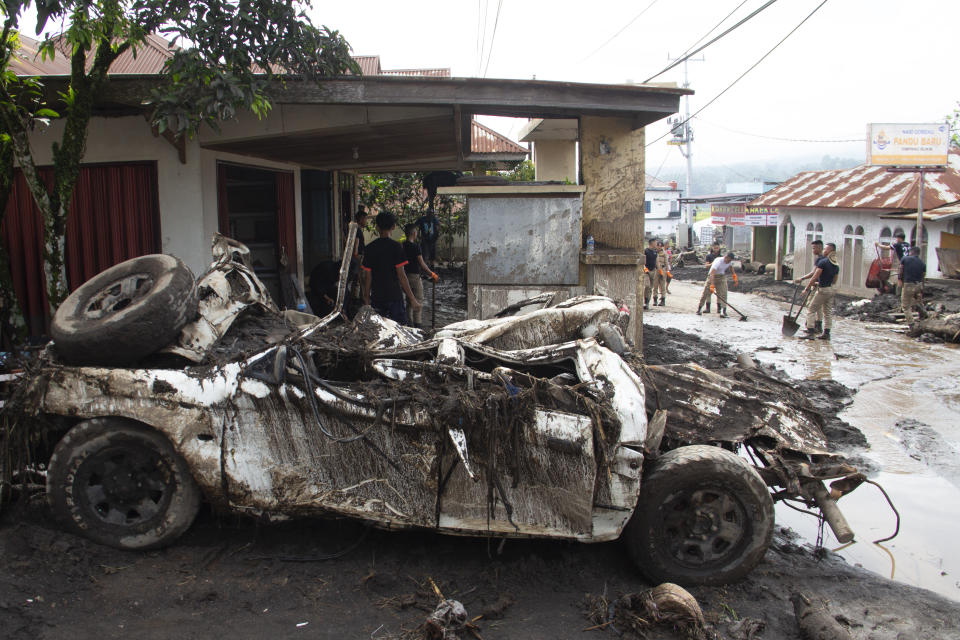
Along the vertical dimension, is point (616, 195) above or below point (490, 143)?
below

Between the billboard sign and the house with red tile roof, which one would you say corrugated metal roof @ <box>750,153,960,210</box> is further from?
the billboard sign

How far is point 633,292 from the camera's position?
929cm

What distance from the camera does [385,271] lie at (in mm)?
8766

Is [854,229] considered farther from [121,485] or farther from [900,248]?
[121,485]

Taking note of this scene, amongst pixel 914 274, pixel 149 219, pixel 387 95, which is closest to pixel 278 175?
pixel 149 219

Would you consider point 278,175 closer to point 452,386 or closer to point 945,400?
point 452,386

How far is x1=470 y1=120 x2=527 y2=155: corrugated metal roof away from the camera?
17.2 metres

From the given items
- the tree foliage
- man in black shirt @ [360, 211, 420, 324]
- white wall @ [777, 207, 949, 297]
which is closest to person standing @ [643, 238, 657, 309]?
the tree foliage

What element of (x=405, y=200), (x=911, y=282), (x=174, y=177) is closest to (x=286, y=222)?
(x=174, y=177)

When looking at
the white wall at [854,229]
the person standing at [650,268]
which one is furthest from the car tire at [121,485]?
the white wall at [854,229]

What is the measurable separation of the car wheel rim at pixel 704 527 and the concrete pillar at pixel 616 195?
517cm

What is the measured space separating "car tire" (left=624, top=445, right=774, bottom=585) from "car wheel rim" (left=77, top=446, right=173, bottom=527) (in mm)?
2841

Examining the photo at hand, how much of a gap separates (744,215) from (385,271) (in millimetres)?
32535

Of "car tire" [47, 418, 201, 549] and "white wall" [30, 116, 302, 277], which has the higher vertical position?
"white wall" [30, 116, 302, 277]
